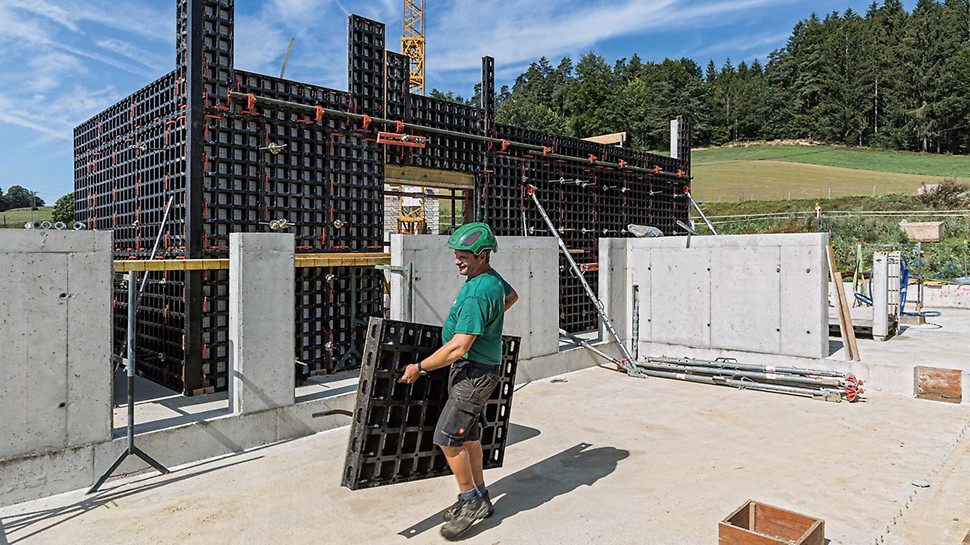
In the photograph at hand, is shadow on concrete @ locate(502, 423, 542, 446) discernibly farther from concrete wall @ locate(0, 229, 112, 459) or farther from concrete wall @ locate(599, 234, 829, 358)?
concrete wall @ locate(599, 234, 829, 358)

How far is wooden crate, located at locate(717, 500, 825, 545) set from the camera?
2.92m

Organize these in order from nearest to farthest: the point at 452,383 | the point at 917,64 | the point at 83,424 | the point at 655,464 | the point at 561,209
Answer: the point at 452,383 → the point at 83,424 → the point at 655,464 → the point at 561,209 → the point at 917,64

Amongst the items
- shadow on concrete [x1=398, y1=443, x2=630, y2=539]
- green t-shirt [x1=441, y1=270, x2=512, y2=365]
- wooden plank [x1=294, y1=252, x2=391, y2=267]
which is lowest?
shadow on concrete [x1=398, y1=443, x2=630, y2=539]

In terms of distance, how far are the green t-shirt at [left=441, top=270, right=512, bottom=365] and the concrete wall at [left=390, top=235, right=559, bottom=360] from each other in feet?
9.29

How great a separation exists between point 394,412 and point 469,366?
1.96 ft

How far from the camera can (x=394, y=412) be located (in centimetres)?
355

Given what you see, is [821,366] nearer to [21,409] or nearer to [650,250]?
[650,250]

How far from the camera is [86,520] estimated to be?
3.61 m

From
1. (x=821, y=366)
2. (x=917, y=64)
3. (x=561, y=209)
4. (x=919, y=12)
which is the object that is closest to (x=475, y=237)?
(x=821, y=366)

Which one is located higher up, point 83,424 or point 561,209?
point 561,209

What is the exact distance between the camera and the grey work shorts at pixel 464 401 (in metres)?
3.21

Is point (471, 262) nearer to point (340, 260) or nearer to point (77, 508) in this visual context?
point (77, 508)

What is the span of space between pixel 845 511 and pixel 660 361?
172 inches

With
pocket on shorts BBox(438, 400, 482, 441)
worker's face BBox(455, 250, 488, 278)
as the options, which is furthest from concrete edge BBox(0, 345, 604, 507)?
worker's face BBox(455, 250, 488, 278)
